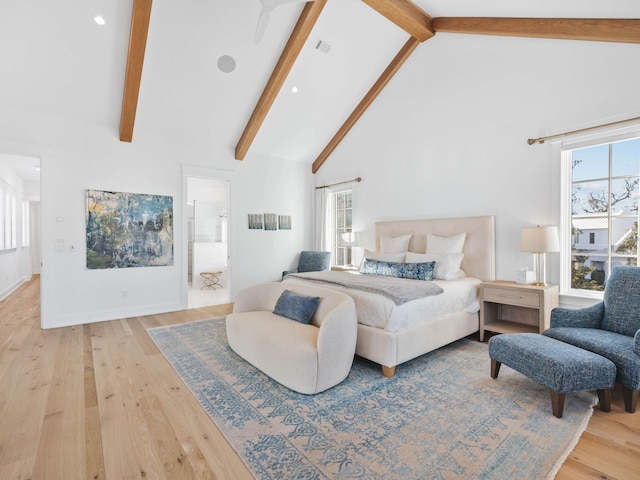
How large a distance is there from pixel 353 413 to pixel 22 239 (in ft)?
31.1

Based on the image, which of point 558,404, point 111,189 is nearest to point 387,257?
point 558,404

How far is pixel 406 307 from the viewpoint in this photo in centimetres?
279

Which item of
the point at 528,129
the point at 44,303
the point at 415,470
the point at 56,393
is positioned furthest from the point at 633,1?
the point at 44,303

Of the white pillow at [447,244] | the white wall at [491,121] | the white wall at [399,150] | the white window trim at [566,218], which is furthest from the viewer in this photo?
the white pillow at [447,244]

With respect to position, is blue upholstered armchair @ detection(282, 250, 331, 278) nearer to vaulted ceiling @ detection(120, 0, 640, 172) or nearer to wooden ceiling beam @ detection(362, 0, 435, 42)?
vaulted ceiling @ detection(120, 0, 640, 172)

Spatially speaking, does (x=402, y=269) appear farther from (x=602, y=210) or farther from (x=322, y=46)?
(x=322, y=46)

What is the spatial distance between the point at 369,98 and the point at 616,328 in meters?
4.48

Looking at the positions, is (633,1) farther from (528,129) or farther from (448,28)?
(448,28)

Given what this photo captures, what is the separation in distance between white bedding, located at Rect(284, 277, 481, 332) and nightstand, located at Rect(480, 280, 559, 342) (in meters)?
0.27

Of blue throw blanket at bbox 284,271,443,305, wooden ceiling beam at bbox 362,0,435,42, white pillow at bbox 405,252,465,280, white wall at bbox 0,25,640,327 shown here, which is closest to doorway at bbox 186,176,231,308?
white wall at bbox 0,25,640,327

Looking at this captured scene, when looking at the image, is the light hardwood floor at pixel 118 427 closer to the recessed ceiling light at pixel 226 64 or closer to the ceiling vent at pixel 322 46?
the recessed ceiling light at pixel 226 64

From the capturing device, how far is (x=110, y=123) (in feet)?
14.6

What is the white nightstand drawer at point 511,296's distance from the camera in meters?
3.17

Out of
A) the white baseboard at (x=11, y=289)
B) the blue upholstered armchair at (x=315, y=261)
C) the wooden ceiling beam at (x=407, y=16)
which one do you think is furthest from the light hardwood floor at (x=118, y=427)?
the wooden ceiling beam at (x=407, y=16)
